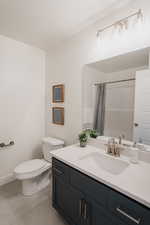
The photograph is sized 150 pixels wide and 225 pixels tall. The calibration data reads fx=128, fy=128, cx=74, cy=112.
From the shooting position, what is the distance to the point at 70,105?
6.77 ft

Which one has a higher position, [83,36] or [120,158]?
[83,36]

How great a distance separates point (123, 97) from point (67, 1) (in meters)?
1.22

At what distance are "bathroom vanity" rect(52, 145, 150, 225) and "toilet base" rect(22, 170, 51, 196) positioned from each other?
58 cm

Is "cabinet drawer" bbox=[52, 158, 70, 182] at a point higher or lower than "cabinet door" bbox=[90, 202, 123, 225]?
higher

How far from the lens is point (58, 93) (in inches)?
88.6

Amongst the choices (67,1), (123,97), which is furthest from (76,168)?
(67,1)

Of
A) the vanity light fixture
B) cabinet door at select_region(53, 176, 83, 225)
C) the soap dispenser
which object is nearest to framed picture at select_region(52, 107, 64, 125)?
cabinet door at select_region(53, 176, 83, 225)

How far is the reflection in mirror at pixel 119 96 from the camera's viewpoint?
1.38 m

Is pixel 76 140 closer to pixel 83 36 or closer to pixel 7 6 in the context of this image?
pixel 83 36

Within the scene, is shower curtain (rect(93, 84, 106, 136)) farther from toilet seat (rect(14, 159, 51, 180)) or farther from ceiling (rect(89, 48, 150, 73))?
toilet seat (rect(14, 159, 51, 180))

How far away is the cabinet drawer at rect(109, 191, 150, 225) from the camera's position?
2.52ft

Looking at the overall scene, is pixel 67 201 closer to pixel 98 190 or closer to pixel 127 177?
pixel 98 190

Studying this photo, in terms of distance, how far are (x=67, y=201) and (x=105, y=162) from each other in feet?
1.81

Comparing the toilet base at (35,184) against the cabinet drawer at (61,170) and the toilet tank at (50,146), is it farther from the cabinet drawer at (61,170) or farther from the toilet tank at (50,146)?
the cabinet drawer at (61,170)
